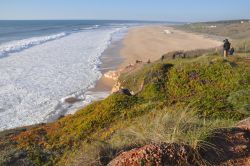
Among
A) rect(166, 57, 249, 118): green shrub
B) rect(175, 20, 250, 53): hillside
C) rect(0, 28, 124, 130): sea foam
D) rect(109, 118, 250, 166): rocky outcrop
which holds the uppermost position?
rect(109, 118, 250, 166): rocky outcrop

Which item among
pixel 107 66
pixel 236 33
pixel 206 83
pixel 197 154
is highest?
pixel 197 154

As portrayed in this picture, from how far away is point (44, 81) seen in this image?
2512 cm

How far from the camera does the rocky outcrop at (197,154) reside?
5027mm

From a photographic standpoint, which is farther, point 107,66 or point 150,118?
point 107,66

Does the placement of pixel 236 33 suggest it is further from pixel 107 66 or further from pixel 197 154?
pixel 197 154

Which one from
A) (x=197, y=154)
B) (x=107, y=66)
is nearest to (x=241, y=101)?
(x=197, y=154)

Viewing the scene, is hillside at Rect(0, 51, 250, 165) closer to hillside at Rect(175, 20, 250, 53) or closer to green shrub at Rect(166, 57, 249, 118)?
green shrub at Rect(166, 57, 249, 118)

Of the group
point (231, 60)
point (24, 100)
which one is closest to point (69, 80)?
point (24, 100)

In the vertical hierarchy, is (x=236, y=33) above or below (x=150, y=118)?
below

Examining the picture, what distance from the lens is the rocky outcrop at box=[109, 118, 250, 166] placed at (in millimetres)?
5027

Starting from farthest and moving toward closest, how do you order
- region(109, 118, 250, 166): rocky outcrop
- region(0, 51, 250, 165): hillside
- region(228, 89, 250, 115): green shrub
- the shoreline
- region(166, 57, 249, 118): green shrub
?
1. the shoreline
2. region(166, 57, 249, 118): green shrub
3. region(228, 89, 250, 115): green shrub
4. region(0, 51, 250, 165): hillside
5. region(109, 118, 250, 166): rocky outcrop

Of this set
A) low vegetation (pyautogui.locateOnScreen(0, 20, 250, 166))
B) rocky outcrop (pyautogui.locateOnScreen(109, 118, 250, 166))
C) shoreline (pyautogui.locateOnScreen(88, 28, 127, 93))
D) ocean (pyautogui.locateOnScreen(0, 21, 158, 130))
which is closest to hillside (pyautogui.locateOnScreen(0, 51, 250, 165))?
low vegetation (pyautogui.locateOnScreen(0, 20, 250, 166))

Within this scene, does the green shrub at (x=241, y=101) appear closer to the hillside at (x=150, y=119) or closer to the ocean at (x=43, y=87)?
the hillside at (x=150, y=119)

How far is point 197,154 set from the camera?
17.0ft
